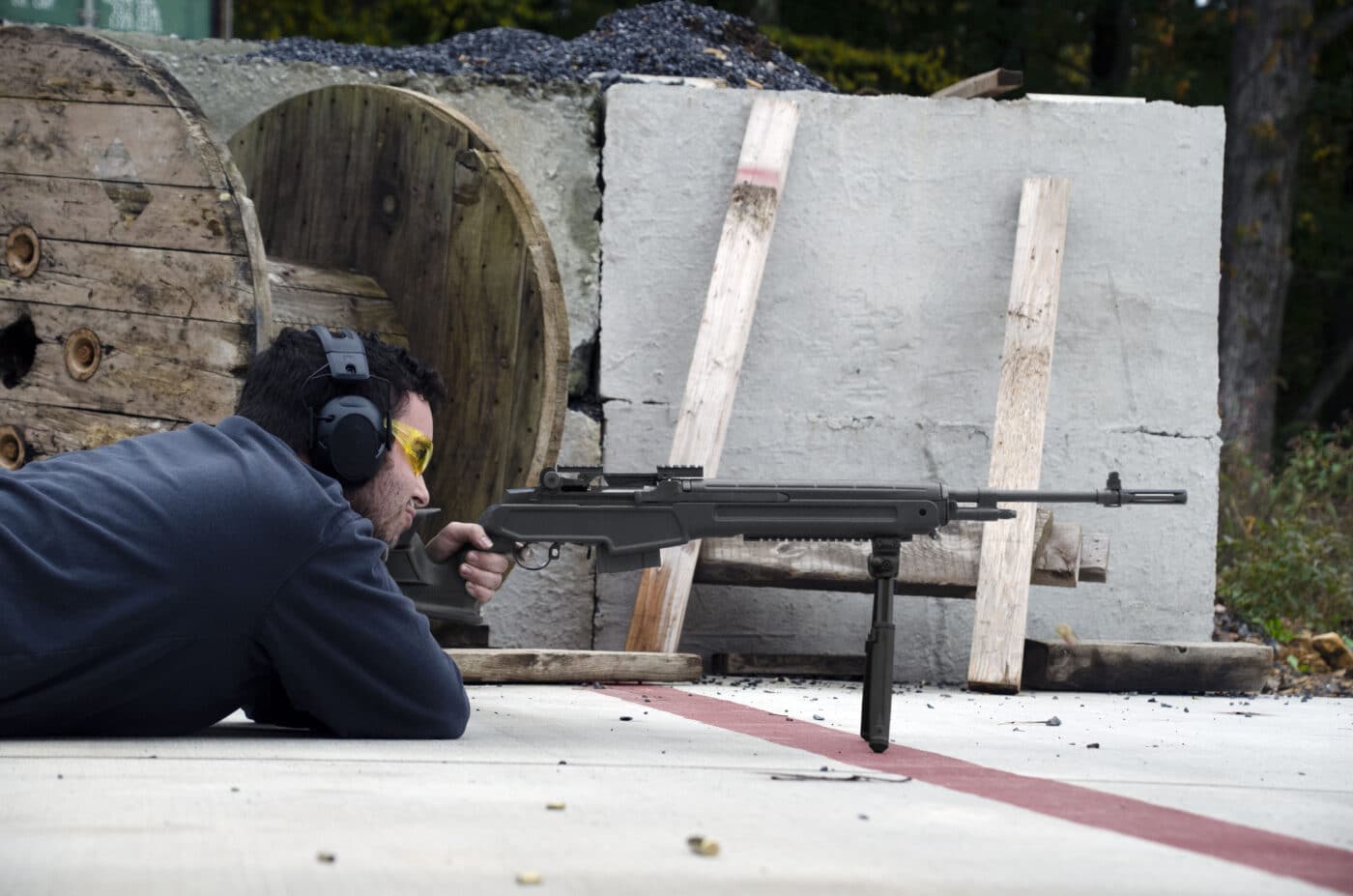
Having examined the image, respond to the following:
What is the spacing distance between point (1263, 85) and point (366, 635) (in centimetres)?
1217

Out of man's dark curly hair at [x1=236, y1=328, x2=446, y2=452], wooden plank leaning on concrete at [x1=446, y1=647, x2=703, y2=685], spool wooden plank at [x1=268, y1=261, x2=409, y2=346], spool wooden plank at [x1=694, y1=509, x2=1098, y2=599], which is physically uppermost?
spool wooden plank at [x1=268, y1=261, x2=409, y2=346]

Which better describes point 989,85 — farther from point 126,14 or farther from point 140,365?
point 126,14

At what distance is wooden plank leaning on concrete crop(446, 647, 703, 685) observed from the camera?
5008 mm

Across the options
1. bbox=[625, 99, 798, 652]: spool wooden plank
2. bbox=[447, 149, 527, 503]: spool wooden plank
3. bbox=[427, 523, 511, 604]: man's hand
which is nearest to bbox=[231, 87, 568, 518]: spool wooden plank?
bbox=[447, 149, 527, 503]: spool wooden plank

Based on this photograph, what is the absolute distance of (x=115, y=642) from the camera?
307cm

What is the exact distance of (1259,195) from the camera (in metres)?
13.4

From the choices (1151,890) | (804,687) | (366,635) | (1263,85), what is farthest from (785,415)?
(1263,85)

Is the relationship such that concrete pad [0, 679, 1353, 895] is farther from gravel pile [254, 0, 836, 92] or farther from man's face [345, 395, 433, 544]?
gravel pile [254, 0, 836, 92]

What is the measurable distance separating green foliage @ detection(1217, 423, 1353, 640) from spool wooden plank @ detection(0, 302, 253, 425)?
4.72m

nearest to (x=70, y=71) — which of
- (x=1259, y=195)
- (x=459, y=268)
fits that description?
(x=459, y=268)

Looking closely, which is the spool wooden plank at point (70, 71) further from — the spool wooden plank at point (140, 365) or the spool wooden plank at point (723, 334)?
the spool wooden plank at point (723, 334)

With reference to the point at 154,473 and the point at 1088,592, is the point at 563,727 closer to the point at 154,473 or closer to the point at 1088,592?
the point at 154,473

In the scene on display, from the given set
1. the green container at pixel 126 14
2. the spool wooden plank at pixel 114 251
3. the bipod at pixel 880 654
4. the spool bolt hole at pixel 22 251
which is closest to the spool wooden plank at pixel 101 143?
the spool wooden plank at pixel 114 251

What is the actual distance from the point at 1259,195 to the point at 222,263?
1074cm
